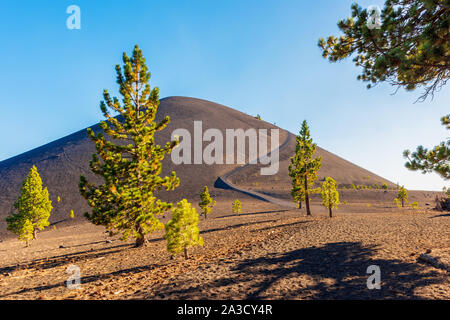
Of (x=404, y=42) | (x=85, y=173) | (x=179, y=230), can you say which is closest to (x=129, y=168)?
(x=179, y=230)

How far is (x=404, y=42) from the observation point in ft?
22.6

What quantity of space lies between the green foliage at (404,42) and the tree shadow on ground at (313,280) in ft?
19.1

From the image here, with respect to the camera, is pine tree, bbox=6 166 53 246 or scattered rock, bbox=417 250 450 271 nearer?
scattered rock, bbox=417 250 450 271

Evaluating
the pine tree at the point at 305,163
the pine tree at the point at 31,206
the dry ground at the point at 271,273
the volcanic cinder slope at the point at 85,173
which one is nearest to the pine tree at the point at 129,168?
the dry ground at the point at 271,273

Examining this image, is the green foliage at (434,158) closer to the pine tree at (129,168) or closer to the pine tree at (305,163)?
the pine tree at (129,168)

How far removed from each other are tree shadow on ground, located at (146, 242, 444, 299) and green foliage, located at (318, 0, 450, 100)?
5.83m

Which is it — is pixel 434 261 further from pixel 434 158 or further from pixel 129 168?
pixel 129 168

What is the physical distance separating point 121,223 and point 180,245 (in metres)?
5.12

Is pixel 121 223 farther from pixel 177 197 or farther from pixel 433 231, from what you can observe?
pixel 177 197

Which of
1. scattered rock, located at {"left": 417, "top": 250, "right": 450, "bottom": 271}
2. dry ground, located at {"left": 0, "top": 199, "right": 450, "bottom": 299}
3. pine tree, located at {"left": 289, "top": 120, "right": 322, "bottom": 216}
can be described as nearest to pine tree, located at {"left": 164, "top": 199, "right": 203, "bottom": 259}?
dry ground, located at {"left": 0, "top": 199, "right": 450, "bottom": 299}

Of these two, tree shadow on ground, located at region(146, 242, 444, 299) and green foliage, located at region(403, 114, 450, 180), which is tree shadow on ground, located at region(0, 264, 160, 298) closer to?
tree shadow on ground, located at region(146, 242, 444, 299)

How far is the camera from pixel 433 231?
40.9ft

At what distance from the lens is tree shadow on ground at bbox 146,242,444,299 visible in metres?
5.63
